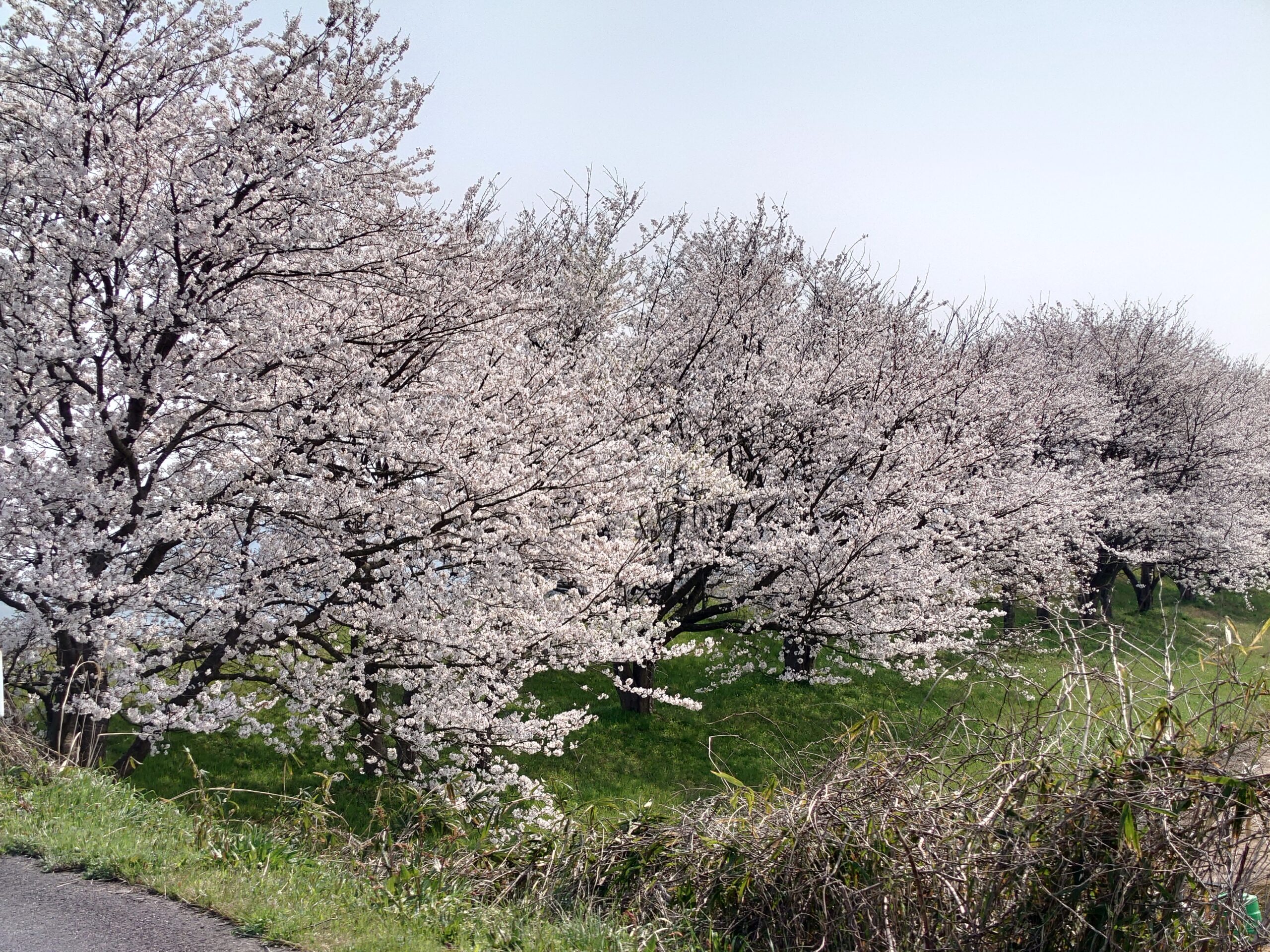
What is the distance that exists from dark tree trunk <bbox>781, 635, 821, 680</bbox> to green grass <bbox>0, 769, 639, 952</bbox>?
1109 centimetres

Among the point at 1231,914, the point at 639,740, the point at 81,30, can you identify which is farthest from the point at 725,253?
the point at 1231,914

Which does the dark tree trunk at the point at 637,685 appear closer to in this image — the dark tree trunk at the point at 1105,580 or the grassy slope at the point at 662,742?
the grassy slope at the point at 662,742

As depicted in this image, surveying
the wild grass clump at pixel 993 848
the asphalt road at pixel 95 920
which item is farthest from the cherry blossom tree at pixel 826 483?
the asphalt road at pixel 95 920

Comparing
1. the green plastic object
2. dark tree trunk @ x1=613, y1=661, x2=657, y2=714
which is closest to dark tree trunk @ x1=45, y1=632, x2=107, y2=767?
dark tree trunk @ x1=613, y1=661, x2=657, y2=714

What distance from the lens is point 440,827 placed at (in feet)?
28.9

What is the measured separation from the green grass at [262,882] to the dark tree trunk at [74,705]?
166cm

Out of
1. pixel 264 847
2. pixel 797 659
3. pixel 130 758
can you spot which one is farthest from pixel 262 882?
pixel 797 659

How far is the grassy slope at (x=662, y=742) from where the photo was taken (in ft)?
38.2

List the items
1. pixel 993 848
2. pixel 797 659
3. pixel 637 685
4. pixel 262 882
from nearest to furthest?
pixel 993 848
pixel 262 882
pixel 637 685
pixel 797 659

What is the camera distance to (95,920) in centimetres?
457

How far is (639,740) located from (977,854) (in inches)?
410

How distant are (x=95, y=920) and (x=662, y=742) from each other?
10.9 meters

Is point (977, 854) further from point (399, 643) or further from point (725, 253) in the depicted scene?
point (725, 253)

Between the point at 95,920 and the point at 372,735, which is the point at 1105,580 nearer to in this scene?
the point at 372,735
